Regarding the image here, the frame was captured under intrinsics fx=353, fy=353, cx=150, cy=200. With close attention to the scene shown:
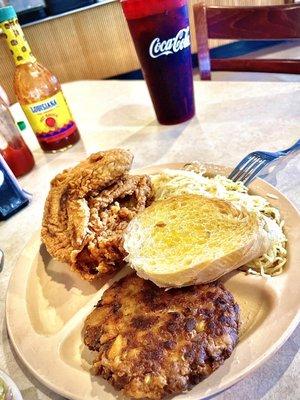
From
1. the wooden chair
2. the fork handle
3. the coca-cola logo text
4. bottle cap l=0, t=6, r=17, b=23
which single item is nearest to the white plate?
the fork handle

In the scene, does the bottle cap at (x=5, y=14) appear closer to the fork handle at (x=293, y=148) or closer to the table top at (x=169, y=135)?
the table top at (x=169, y=135)

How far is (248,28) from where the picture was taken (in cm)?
211

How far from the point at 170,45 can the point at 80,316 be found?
4.15ft

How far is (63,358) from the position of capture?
0.92 metres

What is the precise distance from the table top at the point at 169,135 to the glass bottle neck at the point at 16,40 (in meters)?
0.54

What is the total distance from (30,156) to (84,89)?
1.07 metres

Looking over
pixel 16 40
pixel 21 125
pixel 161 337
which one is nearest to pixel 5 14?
pixel 16 40

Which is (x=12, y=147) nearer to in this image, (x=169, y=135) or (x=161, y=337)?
(x=169, y=135)

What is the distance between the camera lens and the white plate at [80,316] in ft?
2.58

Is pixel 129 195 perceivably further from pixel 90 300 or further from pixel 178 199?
pixel 90 300

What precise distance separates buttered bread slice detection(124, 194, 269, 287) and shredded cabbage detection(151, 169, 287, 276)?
0.04m

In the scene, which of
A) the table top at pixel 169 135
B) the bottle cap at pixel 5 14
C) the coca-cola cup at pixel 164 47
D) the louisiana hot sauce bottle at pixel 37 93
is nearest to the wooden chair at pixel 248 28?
the table top at pixel 169 135

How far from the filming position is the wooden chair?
1.97 m

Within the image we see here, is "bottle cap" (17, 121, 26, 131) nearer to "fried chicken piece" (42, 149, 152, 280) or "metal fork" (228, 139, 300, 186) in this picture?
"fried chicken piece" (42, 149, 152, 280)
